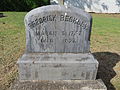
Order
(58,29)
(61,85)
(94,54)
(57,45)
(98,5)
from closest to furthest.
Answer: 1. (61,85)
2. (58,29)
3. (57,45)
4. (94,54)
5. (98,5)

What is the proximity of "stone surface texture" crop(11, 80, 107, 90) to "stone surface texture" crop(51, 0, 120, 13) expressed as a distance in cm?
1711

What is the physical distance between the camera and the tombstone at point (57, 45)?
310 cm

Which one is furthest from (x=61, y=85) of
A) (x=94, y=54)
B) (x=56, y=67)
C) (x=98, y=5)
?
(x=98, y=5)

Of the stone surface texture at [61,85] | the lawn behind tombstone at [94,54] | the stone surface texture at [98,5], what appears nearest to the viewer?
the stone surface texture at [61,85]

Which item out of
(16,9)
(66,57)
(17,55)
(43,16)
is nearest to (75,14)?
(43,16)

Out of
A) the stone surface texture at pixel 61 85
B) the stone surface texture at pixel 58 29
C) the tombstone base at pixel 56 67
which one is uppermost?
the stone surface texture at pixel 58 29

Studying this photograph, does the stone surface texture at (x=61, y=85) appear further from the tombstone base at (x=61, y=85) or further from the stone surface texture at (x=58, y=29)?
the stone surface texture at (x=58, y=29)

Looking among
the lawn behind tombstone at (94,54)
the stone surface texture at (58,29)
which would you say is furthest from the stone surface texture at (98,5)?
the stone surface texture at (58,29)

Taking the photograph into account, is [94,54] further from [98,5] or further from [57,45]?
[98,5]

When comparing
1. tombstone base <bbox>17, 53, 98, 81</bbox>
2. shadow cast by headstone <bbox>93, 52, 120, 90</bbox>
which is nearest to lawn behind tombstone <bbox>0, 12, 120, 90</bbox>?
shadow cast by headstone <bbox>93, 52, 120, 90</bbox>

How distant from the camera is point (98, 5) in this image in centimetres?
2005

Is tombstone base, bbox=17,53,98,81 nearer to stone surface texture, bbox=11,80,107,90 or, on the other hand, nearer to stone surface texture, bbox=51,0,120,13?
stone surface texture, bbox=11,80,107,90

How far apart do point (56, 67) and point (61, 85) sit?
31 cm

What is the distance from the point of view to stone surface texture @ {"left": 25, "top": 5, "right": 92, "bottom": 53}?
3.10 m
